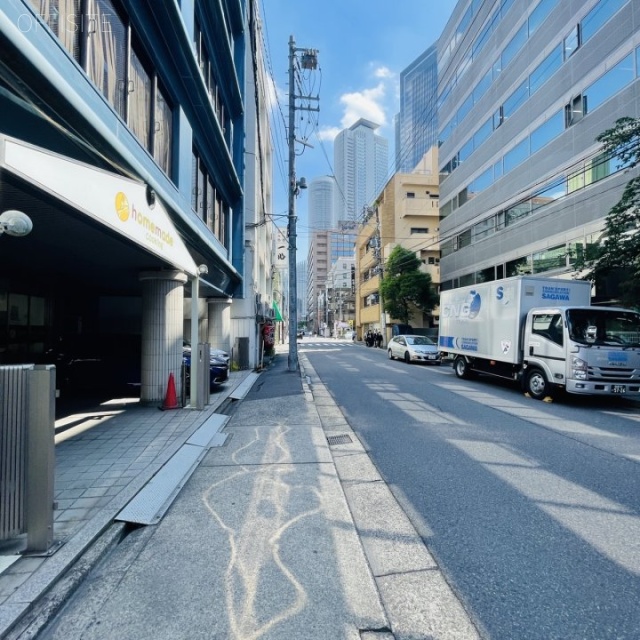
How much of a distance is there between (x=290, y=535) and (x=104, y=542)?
58.4 inches

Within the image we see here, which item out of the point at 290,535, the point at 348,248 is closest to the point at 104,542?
the point at 290,535

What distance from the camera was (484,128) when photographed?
84.0 feet

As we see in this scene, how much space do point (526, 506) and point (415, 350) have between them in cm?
1623

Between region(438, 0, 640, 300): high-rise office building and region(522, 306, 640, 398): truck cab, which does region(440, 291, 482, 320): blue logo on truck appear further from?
region(438, 0, 640, 300): high-rise office building

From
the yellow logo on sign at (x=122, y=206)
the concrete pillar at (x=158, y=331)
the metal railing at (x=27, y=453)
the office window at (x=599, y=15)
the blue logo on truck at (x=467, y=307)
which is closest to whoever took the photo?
the metal railing at (x=27, y=453)

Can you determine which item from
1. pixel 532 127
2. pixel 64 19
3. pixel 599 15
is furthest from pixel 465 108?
pixel 64 19

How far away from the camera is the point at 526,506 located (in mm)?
3699

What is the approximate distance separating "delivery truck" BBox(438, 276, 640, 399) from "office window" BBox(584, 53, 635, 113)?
384 inches

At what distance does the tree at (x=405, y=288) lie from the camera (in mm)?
31469

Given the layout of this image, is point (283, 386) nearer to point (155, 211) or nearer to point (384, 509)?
point (155, 211)

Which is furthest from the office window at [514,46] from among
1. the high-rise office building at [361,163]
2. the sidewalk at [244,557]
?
the sidewalk at [244,557]

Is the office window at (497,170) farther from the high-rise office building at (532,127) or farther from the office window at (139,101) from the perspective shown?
the office window at (139,101)

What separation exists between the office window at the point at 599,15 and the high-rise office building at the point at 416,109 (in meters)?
7.59

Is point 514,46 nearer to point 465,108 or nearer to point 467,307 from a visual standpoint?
point 465,108
